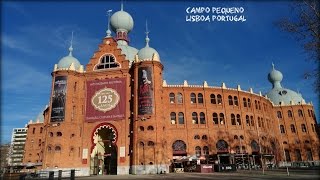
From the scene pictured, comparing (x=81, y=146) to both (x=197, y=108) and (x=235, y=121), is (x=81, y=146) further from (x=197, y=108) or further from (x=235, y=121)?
(x=235, y=121)

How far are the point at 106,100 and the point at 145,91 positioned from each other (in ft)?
24.9

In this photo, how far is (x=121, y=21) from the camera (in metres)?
66.3

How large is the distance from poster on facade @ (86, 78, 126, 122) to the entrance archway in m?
1.95

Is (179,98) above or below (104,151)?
above

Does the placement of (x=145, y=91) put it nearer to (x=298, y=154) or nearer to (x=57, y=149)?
(x=57, y=149)

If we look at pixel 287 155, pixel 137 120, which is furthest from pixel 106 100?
pixel 287 155

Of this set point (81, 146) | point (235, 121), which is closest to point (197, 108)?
point (235, 121)

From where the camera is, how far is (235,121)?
188 ft

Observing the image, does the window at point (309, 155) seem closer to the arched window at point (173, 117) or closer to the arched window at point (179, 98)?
the arched window at point (179, 98)

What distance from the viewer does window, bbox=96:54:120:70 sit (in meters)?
53.3

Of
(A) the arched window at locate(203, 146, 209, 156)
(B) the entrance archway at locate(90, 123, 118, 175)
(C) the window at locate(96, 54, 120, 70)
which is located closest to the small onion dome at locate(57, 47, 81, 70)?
(C) the window at locate(96, 54, 120, 70)

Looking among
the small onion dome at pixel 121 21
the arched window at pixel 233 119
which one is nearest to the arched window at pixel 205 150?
the arched window at pixel 233 119

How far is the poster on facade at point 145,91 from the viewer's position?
4766 cm

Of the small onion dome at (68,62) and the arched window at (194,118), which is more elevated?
the small onion dome at (68,62)
